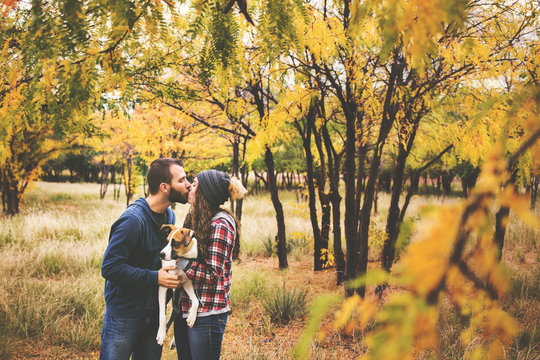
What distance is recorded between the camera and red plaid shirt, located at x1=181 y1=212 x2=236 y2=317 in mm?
1974

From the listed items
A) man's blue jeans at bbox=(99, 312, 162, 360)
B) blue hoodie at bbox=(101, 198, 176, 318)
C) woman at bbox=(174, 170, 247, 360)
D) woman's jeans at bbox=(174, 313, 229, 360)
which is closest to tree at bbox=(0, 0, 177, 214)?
blue hoodie at bbox=(101, 198, 176, 318)

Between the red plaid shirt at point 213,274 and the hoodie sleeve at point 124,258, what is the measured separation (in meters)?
0.29

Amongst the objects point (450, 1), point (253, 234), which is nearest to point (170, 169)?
point (450, 1)

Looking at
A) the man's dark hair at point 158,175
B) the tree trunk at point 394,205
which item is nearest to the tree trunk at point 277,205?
the tree trunk at point 394,205

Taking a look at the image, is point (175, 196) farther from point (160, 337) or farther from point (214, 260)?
point (160, 337)

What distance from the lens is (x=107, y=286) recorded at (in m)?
2.08

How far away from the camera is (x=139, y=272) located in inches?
77.9

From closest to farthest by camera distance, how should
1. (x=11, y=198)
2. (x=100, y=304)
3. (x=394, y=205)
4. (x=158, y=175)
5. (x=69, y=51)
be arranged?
(x=69, y=51)
(x=158, y=175)
(x=100, y=304)
(x=394, y=205)
(x=11, y=198)

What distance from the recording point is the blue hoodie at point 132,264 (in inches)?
75.8

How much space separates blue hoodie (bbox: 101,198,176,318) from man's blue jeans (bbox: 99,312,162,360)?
56mm

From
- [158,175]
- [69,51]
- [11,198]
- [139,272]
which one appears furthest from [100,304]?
[11,198]

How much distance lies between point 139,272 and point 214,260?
523 millimetres

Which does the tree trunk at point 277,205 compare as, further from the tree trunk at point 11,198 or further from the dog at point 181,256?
the tree trunk at point 11,198

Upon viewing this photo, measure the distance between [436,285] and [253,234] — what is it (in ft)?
26.4
